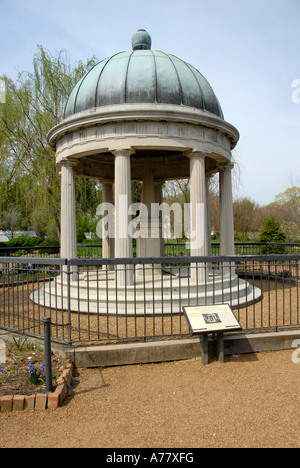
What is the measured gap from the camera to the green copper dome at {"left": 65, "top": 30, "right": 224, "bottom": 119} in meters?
9.02

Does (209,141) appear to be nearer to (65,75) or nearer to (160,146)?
(160,146)

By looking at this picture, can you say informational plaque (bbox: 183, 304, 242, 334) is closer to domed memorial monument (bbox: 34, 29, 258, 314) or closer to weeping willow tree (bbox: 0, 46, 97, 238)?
domed memorial monument (bbox: 34, 29, 258, 314)

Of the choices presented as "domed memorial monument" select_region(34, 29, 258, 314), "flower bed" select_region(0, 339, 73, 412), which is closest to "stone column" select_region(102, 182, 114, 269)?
"domed memorial monument" select_region(34, 29, 258, 314)

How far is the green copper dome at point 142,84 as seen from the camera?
902 centimetres

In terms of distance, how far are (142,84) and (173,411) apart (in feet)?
27.1

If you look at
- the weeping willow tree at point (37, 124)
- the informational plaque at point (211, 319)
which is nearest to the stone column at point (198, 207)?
the informational plaque at point (211, 319)

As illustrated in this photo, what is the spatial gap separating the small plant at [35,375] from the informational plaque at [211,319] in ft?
7.05

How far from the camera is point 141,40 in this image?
10828mm

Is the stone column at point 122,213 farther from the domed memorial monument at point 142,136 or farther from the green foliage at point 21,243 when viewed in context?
the green foliage at point 21,243

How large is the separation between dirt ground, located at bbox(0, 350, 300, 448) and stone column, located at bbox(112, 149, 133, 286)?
3.75 meters

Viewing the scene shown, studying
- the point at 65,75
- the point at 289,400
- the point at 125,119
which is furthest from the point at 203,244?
the point at 65,75
